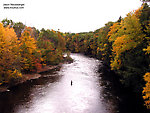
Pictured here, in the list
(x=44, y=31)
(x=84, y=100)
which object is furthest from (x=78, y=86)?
(x=44, y=31)

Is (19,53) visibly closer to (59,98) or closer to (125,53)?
(59,98)

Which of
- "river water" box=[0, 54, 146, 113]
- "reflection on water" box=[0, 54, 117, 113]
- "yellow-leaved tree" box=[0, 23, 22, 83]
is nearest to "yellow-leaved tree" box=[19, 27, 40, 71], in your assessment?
"yellow-leaved tree" box=[0, 23, 22, 83]

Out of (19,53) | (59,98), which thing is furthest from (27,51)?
(59,98)

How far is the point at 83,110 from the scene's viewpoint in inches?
948

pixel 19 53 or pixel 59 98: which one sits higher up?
pixel 19 53

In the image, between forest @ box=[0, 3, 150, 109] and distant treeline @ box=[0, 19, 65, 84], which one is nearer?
forest @ box=[0, 3, 150, 109]

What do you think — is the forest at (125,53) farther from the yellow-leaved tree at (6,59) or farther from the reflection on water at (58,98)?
the reflection on water at (58,98)

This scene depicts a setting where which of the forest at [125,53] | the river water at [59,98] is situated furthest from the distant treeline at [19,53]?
the river water at [59,98]

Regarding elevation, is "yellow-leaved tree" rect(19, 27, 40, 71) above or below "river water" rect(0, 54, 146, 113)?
above

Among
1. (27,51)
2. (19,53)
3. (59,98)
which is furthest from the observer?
(27,51)

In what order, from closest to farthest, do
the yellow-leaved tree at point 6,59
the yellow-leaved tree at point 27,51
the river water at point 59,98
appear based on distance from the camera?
the river water at point 59,98 → the yellow-leaved tree at point 6,59 → the yellow-leaved tree at point 27,51

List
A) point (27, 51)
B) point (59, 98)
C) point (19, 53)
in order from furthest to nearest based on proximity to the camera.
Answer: point (27, 51)
point (19, 53)
point (59, 98)

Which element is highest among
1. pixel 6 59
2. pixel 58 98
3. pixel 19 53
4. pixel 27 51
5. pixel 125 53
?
pixel 27 51

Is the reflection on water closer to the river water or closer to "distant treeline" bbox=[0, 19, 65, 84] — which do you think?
the river water
